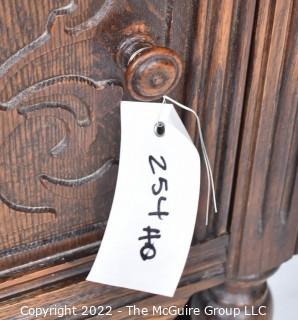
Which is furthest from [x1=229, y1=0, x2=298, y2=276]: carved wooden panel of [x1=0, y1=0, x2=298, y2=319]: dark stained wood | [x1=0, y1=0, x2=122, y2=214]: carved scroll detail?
[x1=0, y1=0, x2=122, y2=214]: carved scroll detail

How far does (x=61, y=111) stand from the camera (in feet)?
1.47

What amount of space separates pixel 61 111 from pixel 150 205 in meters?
0.11

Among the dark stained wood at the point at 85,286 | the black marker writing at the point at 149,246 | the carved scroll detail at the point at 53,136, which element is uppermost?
the carved scroll detail at the point at 53,136

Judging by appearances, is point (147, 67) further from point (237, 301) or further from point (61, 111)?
point (237, 301)

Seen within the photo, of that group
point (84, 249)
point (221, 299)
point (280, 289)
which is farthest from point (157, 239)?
point (280, 289)

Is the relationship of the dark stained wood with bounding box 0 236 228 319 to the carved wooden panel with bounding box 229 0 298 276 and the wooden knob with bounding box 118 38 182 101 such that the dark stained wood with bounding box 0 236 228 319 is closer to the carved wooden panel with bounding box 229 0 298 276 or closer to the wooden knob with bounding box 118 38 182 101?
the carved wooden panel with bounding box 229 0 298 276

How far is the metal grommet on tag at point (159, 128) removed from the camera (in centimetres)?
47

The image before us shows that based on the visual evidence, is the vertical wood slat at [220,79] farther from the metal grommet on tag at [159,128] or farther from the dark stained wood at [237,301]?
the dark stained wood at [237,301]

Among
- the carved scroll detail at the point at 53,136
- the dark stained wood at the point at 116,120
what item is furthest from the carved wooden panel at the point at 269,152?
the carved scroll detail at the point at 53,136

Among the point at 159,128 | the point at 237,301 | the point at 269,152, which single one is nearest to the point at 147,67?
the point at 159,128

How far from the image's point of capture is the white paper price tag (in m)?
→ 0.47

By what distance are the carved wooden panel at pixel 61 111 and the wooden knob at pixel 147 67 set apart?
0.05 feet

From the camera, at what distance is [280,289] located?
1026mm

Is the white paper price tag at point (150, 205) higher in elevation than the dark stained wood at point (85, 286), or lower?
higher
